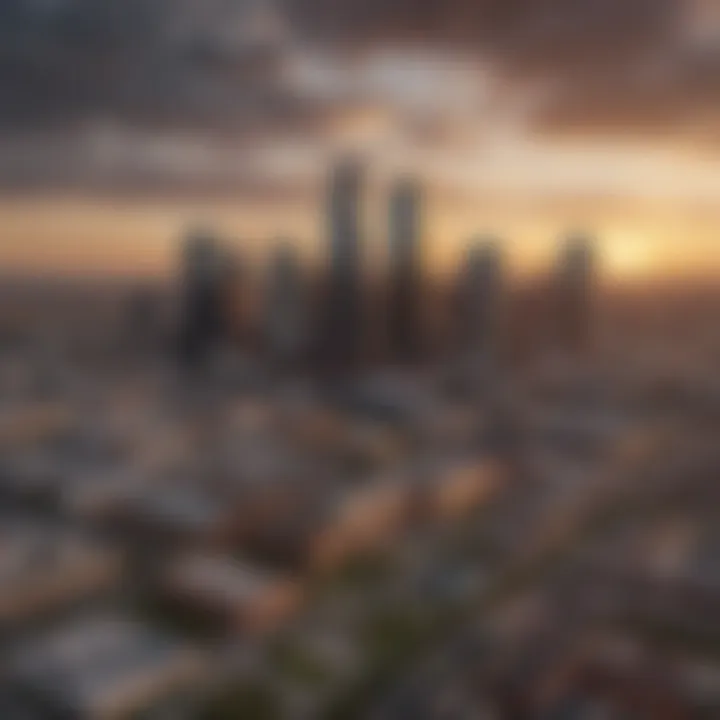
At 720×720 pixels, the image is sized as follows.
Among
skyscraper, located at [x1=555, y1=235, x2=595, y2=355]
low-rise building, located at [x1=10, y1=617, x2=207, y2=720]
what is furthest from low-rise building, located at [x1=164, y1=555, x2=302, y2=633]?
skyscraper, located at [x1=555, y1=235, x2=595, y2=355]

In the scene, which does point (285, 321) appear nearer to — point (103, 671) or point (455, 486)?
point (455, 486)

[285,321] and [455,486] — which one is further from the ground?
[285,321]

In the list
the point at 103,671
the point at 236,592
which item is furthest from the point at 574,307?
the point at 103,671

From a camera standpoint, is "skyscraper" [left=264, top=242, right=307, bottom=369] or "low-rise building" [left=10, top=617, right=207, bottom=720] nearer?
"low-rise building" [left=10, top=617, right=207, bottom=720]

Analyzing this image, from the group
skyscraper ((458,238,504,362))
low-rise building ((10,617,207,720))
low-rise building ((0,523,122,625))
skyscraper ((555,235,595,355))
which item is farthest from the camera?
skyscraper ((458,238,504,362))

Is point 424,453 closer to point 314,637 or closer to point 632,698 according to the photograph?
point 314,637

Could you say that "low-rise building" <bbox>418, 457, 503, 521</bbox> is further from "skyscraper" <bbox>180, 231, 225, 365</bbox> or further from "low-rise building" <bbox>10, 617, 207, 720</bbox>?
"skyscraper" <bbox>180, 231, 225, 365</bbox>
